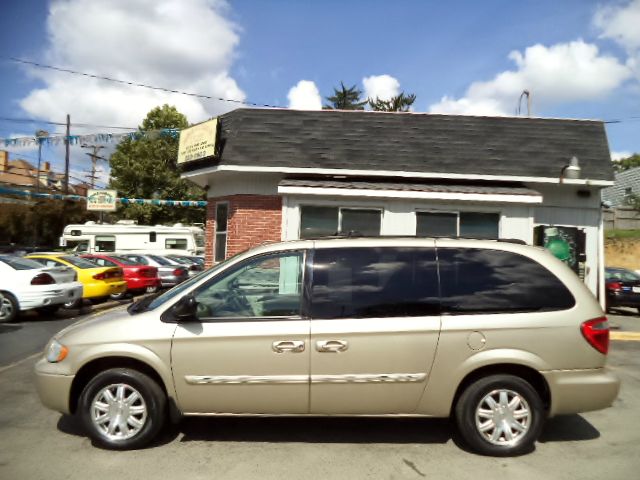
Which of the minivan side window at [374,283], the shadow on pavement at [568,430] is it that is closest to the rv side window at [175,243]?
the minivan side window at [374,283]

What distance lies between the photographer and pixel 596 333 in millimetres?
3730

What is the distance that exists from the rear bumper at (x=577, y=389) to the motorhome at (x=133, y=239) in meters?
19.5

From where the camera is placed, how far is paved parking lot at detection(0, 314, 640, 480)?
3406 mm

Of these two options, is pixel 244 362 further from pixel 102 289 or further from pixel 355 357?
pixel 102 289

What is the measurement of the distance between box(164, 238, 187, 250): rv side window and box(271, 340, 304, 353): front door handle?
62.0 feet

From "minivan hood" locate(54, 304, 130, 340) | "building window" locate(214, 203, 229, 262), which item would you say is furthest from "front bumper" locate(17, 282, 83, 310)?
"minivan hood" locate(54, 304, 130, 340)

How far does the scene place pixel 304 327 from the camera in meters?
3.66

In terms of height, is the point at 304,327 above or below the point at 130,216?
below

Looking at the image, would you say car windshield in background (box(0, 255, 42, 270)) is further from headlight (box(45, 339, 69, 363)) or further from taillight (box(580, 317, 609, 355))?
taillight (box(580, 317, 609, 355))

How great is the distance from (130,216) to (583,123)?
2918 cm

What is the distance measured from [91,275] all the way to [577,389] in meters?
11.4

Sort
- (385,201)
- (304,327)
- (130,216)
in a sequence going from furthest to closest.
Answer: (130,216), (385,201), (304,327)

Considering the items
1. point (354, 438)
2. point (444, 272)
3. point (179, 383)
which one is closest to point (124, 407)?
point (179, 383)

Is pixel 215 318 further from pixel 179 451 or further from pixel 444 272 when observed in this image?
pixel 444 272
